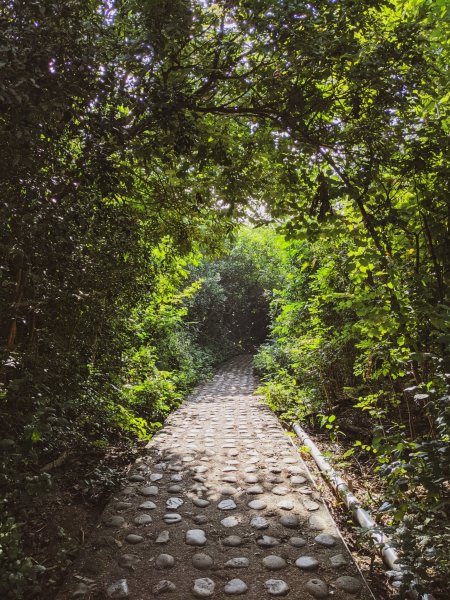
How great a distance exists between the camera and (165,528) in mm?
3371

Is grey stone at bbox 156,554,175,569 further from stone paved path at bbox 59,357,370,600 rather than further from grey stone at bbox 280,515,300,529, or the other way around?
grey stone at bbox 280,515,300,529

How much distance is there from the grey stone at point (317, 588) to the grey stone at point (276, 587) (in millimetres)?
141

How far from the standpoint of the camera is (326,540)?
10.0ft

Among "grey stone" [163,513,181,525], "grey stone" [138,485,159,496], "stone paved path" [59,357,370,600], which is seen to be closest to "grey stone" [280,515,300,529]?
"stone paved path" [59,357,370,600]

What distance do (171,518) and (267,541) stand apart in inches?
36.2

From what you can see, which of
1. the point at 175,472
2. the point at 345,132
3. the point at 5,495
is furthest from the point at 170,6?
the point at 175,472

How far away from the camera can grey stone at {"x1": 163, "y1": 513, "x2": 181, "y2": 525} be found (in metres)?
3.48

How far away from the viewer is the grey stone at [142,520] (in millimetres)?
3457

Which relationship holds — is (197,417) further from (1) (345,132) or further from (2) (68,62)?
(2) (68,62)

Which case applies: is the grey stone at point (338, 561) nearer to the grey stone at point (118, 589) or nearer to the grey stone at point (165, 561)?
the grey stone at point (165, 561)

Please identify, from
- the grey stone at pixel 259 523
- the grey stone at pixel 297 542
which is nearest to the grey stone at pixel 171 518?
the grey stone at pixel 259 523

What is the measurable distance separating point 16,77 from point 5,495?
2339 millimetres

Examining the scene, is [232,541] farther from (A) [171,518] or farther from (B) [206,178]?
(B) [206,178]

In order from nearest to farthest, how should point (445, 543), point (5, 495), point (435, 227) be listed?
point (445, 543) < point (5, 495) < point (435, 227)
